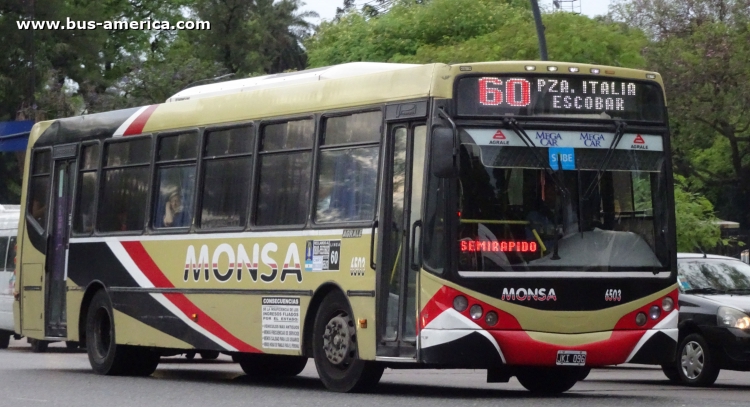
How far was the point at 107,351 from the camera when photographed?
1736 centimetres

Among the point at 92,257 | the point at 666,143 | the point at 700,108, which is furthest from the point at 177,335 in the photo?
the point at 700,108

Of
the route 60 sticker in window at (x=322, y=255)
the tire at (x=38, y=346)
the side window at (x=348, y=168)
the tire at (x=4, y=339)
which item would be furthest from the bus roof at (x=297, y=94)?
the tire at (x=4, y=339)

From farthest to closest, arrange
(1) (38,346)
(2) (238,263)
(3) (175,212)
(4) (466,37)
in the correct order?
(4) (466,37) → (1) (38,346) → (3) (175,212) → (2) (238,263)

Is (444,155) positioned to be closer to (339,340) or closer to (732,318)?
(339,340)

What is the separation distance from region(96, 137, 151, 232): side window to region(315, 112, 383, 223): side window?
363 cm

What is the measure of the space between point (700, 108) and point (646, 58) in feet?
7.17

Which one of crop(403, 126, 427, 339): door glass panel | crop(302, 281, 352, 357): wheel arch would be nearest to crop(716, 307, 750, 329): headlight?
crop(302, 281, 352, 357): wheel arch

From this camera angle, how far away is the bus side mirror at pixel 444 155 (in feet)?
38.8

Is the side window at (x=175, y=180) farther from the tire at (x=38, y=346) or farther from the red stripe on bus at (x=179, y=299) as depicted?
the tire at (x=38, y=346)

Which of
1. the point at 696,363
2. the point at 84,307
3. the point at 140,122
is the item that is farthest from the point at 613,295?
the point at 84,307

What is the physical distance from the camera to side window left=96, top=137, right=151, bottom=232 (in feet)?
55.0

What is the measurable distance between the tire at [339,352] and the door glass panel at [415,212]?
2.50ft

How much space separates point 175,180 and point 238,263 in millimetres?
1783

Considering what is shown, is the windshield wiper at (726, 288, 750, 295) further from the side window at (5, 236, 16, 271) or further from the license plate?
the side window at (5, 236, 16, 271)
